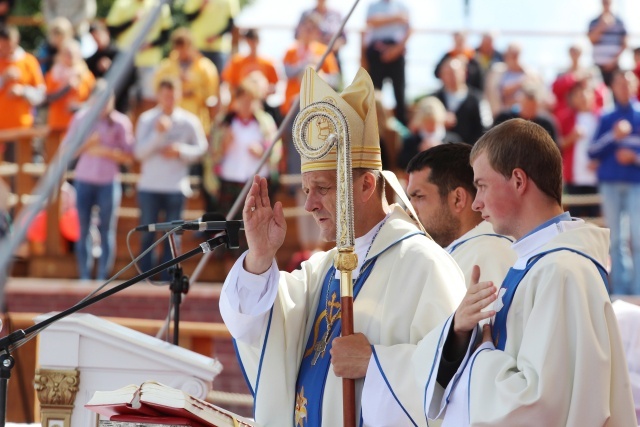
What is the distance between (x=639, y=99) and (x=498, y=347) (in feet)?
25.9

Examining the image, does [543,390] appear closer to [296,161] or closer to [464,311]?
[464,311]

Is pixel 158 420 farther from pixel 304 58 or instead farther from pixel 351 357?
pixel 304 58

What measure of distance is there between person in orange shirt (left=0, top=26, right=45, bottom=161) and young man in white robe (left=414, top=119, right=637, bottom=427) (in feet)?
27.2

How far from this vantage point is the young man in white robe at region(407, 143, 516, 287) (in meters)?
4.74

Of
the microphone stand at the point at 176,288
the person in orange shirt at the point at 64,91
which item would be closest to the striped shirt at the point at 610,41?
the person in orange shirt at the point at 64,91

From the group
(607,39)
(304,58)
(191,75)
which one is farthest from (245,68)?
(607,39)

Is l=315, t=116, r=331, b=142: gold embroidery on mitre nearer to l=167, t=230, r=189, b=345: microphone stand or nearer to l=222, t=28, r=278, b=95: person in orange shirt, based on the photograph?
l=167, t=230, r=189, b=345: microphone stand

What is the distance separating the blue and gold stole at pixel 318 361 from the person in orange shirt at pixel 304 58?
7.00 m

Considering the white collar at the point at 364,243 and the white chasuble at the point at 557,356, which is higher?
the white collar at the point at 364,243

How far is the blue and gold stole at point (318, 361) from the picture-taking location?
3.99 m

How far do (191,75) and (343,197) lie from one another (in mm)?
7688

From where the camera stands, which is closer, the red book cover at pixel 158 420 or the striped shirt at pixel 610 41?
the red book cover at pixel 158 420

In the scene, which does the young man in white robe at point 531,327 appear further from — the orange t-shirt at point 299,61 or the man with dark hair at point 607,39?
the man with dark hair at point 607,39

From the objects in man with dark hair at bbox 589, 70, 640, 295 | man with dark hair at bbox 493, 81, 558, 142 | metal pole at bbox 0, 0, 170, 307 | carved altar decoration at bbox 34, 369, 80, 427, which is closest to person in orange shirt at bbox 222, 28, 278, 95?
man with dark hair at bbox 493, 81, 558, 142
